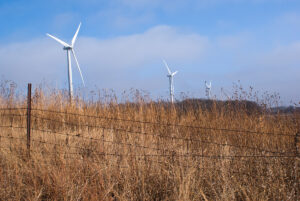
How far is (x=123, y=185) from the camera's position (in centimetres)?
327

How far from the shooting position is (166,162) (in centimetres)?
372

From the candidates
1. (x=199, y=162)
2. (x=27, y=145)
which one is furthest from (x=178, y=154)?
(x=27, y=145)

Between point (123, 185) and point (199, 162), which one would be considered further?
point (199, 162)

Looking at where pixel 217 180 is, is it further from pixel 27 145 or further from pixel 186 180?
pixel 27 145

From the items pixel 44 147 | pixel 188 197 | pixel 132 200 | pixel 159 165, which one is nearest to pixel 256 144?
Result: pixel 159 165

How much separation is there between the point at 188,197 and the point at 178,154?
3.39 feet

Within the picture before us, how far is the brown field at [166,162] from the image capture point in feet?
10.1

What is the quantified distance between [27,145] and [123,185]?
2.00m

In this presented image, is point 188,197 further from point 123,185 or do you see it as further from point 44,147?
point 44,147

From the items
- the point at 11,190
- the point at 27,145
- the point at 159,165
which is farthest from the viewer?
the point at 27,145

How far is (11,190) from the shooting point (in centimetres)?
323

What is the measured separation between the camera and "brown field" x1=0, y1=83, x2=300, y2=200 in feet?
10.1

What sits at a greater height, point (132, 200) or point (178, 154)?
point (178, 154)

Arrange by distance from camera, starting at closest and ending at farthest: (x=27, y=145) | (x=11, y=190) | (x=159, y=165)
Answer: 1. (x=11, y=190)
2. (x=159, y=165)
3. (x=27, y=145)
